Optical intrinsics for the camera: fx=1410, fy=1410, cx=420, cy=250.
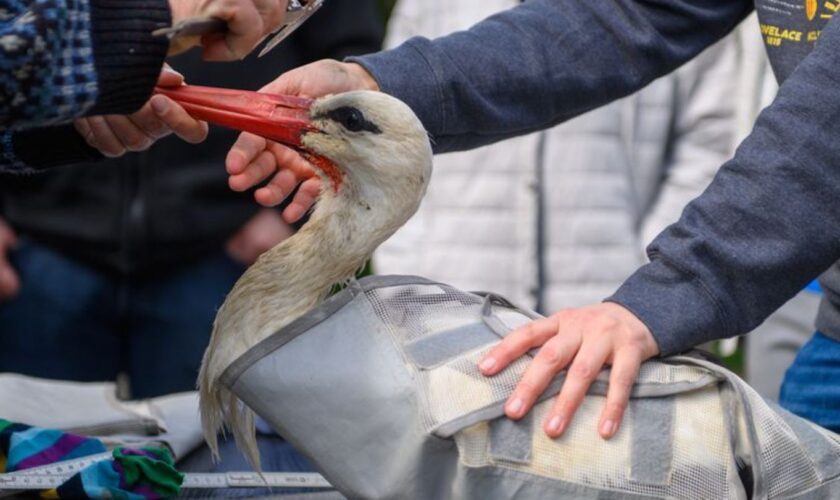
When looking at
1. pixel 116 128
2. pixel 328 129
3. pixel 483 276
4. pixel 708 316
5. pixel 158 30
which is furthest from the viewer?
pixel 483 276

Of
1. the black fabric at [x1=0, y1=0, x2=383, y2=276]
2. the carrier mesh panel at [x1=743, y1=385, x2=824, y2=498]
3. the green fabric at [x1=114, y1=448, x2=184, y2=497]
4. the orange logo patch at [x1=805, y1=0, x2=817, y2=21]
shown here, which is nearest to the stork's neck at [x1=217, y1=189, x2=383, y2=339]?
the green fabric at [x1=114, y1=448, x2=184, y2=497]

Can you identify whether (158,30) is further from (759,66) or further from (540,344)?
(759,66)

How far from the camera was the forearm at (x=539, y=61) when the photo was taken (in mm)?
2359

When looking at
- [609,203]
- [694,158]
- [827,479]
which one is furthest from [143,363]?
[827,479]

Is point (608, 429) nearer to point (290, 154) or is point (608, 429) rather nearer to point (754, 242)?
point (754, 242)

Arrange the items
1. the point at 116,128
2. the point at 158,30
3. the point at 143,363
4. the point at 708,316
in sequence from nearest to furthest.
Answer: the point at 158,30 < the point at 708,316 < the point at 116,128 < the point at 143,363

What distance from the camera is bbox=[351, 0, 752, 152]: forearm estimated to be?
236 cm

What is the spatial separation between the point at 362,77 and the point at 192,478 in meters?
0.71

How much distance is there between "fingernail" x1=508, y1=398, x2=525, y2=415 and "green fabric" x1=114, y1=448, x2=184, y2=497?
533 mm

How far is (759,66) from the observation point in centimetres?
383

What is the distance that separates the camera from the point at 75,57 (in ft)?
5.81

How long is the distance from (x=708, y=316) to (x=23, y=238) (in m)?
2.46

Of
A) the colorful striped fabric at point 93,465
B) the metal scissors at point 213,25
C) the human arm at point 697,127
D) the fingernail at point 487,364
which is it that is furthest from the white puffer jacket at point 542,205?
the fingernail at point 487,364

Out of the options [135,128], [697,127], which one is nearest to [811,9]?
[135,128]
